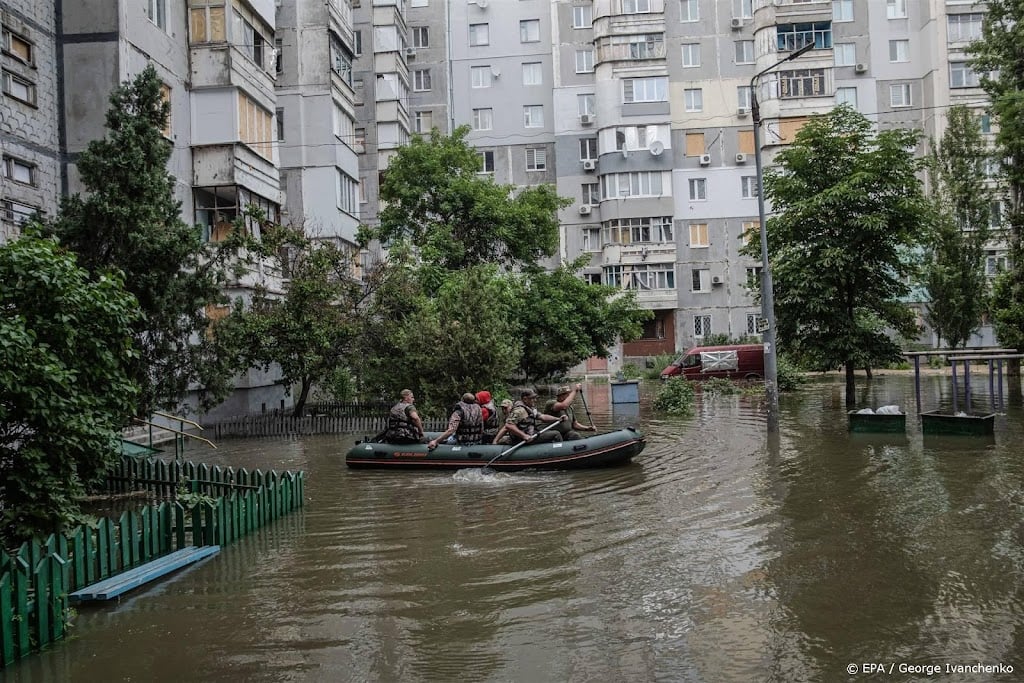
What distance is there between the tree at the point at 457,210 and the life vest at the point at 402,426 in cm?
1620

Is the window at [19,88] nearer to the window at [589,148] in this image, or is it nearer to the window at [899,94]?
the window at [589,148]

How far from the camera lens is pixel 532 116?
186 ft

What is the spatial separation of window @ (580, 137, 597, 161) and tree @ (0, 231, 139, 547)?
1848 inches

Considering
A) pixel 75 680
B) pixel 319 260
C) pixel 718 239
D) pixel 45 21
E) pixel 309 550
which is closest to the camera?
pixel 75 680

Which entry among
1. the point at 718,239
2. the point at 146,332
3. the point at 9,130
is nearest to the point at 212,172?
the point at 9,130

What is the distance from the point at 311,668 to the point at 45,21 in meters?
20.6

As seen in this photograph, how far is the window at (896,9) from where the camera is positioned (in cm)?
5434

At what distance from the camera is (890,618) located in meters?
8.26

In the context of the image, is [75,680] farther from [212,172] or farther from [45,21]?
[212,172]

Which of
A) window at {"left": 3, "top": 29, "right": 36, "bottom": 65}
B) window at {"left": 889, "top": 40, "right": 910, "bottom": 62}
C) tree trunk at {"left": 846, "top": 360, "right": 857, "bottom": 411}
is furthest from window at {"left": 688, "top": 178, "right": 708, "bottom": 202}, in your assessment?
window at {"left": 3, "top": 29, "right": 36, "bottom": 65}

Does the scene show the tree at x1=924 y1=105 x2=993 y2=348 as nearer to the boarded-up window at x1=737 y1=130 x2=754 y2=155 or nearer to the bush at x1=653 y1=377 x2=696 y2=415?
the boarded-up window at x1=737 y1=130 x2=754 y2=155

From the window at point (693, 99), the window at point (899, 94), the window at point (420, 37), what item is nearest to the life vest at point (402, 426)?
the window at point (693, 99)

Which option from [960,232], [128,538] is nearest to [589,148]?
[960,232]

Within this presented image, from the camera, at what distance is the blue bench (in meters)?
9.16
